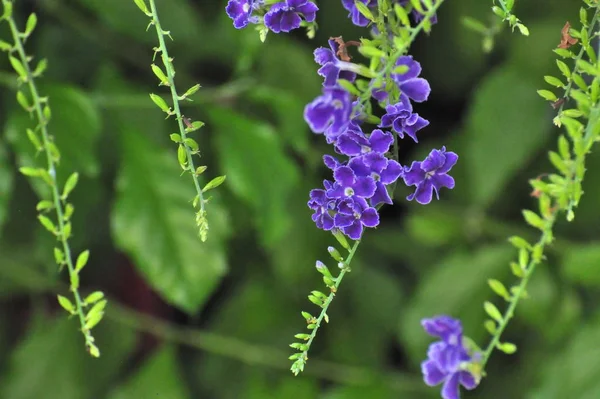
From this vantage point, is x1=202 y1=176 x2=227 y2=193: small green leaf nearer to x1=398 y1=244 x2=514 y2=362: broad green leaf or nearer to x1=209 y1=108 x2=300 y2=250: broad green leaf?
x1=209 y1=108 x2=300 y2=250: broad green leaf

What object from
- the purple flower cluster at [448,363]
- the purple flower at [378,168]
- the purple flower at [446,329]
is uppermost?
the purple flower at [378,168]

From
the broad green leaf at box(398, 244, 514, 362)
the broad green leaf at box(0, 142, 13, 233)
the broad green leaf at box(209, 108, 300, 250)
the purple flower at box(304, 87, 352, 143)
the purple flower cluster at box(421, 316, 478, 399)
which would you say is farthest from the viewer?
the broad green leaf at box(398, 244, 514, 362)

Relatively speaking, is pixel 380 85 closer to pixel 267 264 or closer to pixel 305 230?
pixel 305 230

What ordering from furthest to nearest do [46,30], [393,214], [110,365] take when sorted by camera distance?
[393,214]
[110,365]
[46,30]

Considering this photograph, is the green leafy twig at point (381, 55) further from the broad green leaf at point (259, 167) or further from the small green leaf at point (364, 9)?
the broad green leaf at point (259, 167)

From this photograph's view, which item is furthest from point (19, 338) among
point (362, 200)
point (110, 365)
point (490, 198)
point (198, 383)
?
point (362, 200)

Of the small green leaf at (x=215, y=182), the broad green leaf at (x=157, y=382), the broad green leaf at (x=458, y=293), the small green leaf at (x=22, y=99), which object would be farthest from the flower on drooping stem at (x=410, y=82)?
the broad green leaf at (x=157, y=382)

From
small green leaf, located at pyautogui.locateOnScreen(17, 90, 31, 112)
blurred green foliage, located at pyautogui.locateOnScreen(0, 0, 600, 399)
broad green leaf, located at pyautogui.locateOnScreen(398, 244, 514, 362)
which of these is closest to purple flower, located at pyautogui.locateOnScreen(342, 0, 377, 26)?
small green leaf, located at pyautogui.locateOnScreen(17, 90, 31, 112)
